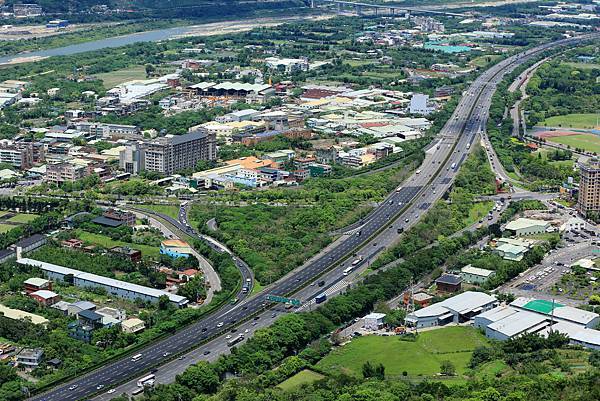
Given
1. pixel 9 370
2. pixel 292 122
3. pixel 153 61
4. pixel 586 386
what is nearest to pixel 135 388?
pixel 9 370

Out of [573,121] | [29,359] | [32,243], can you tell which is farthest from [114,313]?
[573,121]

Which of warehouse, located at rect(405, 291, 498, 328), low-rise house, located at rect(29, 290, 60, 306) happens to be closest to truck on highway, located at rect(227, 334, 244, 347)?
warehouse, located at rect(405, 291, 498, 328)

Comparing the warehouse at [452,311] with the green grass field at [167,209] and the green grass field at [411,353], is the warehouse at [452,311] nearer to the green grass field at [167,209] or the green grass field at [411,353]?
the green grass field at [411,353]

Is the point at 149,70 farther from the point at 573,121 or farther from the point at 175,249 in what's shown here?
the point at 175,249

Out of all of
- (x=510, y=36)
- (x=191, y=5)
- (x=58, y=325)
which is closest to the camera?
(x=58, y=325)

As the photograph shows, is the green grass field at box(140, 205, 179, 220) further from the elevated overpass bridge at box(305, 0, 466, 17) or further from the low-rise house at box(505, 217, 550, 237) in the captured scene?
the elevated overpass bridge at box(305, 0, 466, 17)

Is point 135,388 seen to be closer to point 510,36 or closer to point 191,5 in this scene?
point 510,36
